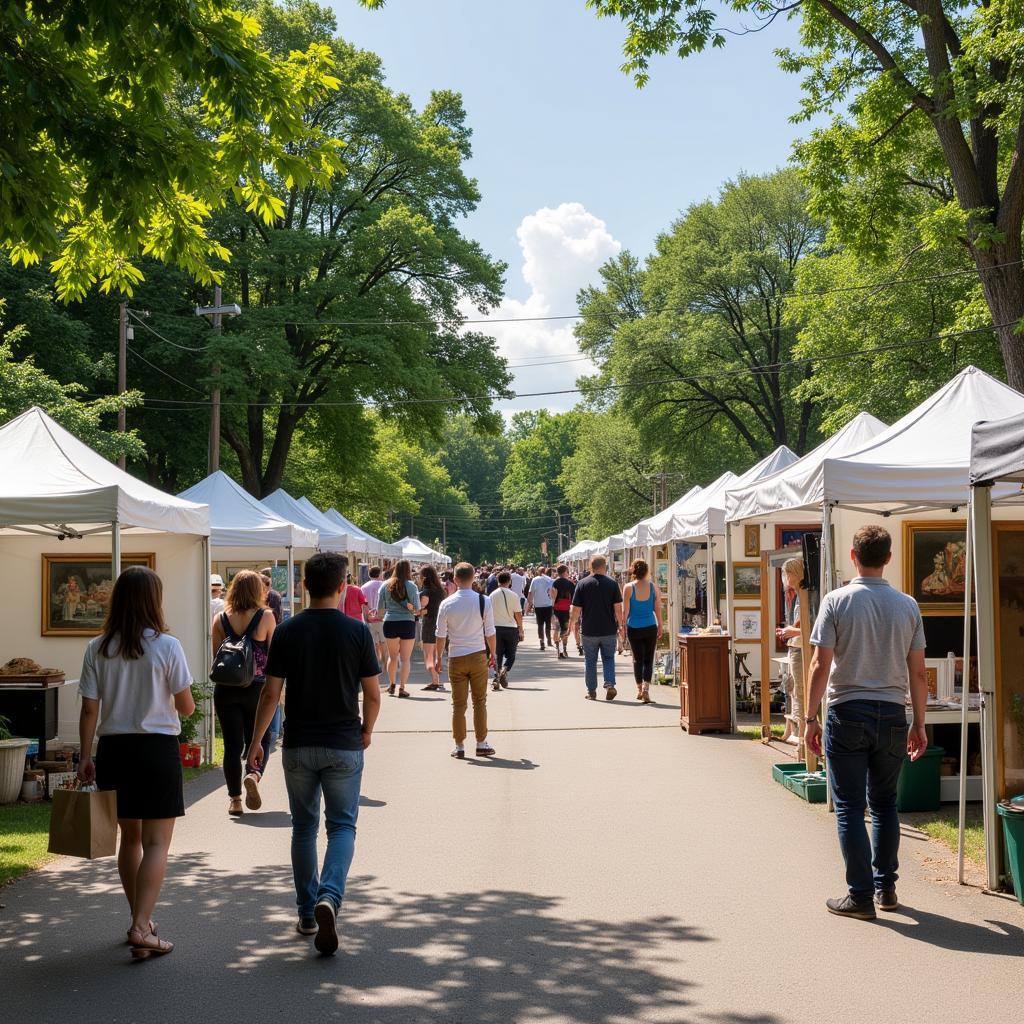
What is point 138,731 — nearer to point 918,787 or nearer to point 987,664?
point 987,664

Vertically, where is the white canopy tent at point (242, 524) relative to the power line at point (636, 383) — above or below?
below

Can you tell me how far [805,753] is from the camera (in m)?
11.4

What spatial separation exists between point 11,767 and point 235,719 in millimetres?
2311

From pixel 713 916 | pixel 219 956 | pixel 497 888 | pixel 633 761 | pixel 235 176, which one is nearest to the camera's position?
pixel 219 956

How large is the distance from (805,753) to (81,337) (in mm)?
24465

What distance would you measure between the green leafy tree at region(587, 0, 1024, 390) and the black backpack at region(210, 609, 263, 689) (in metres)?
11.3

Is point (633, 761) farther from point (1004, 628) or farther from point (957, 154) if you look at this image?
point (957, 154)

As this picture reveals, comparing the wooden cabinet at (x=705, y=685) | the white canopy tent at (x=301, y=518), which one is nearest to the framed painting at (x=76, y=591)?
the wooden cabinet at (x=705, y=685)

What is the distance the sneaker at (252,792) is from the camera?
9.32 metres

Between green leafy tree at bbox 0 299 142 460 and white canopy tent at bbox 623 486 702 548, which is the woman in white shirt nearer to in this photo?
green leafy tree at bbox 0 299 142 460

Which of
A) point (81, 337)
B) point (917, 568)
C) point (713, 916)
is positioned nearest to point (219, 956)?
point (713, 916)

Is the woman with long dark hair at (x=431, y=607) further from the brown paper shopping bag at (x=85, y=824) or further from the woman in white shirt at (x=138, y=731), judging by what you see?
the brown paper shopping bag at (x=85, y=824)

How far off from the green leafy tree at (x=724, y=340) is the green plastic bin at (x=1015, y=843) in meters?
38.0

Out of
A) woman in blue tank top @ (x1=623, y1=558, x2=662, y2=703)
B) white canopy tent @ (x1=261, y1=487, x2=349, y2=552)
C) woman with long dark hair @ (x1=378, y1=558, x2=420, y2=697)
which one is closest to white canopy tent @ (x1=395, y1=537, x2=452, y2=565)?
white canopy tent @ (x1=261, y1=487, x2=349, y2=552)
